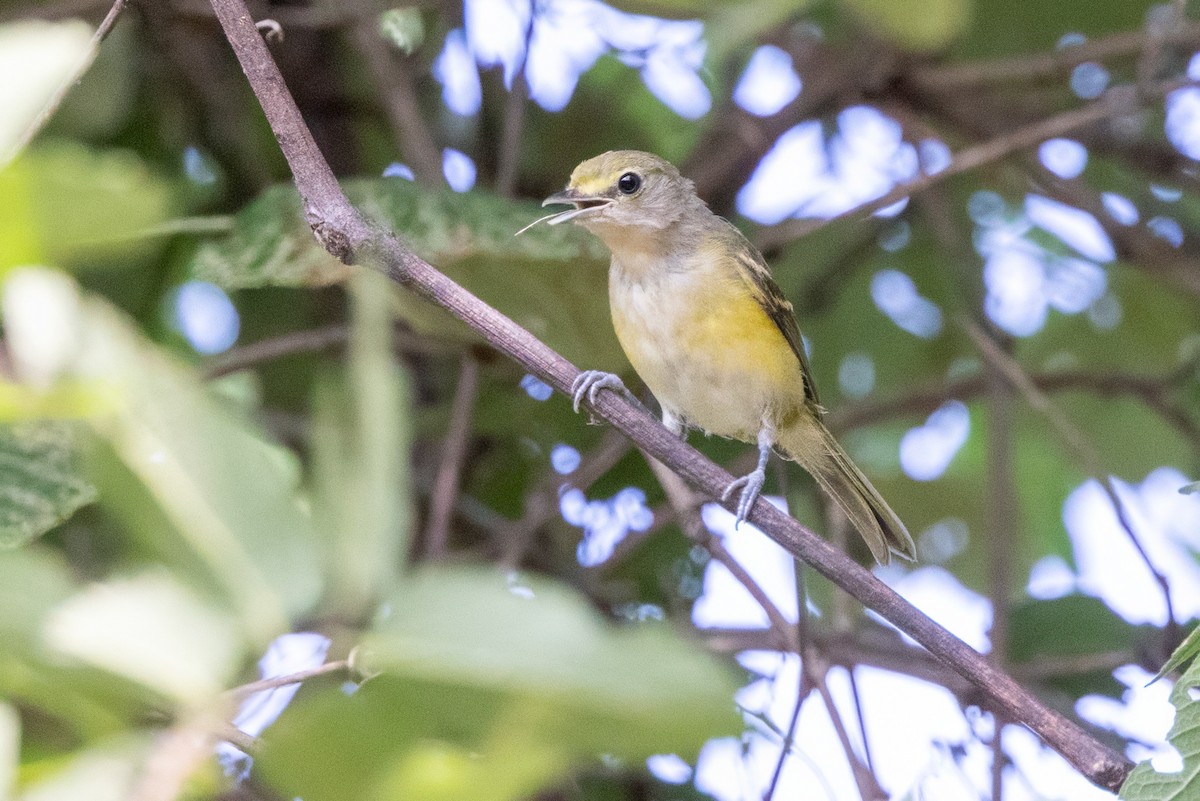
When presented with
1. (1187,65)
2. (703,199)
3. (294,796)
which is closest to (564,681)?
(294,796)

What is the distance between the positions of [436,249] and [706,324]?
0.91 meters

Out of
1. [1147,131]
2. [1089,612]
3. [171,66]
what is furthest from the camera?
[1147,131]

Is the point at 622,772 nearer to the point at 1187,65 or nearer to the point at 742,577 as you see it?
the point at 742,577

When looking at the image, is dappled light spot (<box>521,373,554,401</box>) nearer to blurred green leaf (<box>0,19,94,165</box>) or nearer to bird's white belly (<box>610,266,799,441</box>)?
bird's white belly (<box>610,266,799,441</box>)

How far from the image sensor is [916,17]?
2898mm

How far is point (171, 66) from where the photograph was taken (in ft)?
12.2

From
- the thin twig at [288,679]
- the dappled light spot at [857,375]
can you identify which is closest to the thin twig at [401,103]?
the dappled light spot at [857,375]

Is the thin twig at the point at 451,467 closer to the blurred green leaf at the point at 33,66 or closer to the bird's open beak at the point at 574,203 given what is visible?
the bird's open beak at the point at 574,203

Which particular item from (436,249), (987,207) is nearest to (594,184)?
(436,249)

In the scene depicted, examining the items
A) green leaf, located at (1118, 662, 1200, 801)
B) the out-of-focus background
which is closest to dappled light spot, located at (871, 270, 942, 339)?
the out-of-focus background

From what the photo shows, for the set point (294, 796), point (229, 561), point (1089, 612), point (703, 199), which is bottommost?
Answer: point (294, 796)

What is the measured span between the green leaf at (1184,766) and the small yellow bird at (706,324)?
5.40 ft

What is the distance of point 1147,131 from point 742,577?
2.24 m

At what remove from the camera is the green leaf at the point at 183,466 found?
696 millimetres
